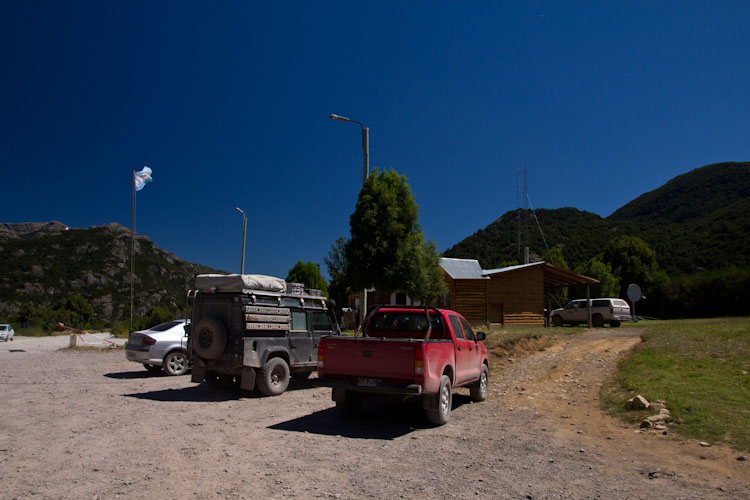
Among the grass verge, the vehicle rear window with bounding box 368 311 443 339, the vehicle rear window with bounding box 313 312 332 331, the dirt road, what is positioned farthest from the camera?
the grass verge

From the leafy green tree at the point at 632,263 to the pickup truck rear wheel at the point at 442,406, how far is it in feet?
203

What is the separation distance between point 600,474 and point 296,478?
3.33 metres

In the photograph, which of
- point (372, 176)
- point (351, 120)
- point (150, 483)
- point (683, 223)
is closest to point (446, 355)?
point (150, 483)

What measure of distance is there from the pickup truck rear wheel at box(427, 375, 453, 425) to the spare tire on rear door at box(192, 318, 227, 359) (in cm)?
473

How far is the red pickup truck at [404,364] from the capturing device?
7.80 m

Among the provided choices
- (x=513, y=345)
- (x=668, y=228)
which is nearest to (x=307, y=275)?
(x=513, y=345)

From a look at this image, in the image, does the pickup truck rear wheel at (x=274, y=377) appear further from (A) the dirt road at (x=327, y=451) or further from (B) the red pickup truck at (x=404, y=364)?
(B) the red pickup truck at (x=404, y=364)

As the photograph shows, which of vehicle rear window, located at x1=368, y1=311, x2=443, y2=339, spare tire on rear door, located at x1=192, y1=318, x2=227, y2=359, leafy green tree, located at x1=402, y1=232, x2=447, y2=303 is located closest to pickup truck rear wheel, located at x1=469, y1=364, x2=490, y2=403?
vehicle rear window, located at x1=368, y1=311, x2=443, y2=339

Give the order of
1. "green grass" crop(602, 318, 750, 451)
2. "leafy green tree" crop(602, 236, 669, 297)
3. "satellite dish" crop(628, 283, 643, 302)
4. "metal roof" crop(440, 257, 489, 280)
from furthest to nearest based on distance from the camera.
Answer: "leafy green tree" crop(602, 236, 669, 297)
"metal roof" crop(440, 257, 489, 280)
"satellite dish" crop(628, 283, 643, 302)
"green grass" crop(602, 318, 750, 451)

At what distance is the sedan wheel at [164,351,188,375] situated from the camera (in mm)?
14750

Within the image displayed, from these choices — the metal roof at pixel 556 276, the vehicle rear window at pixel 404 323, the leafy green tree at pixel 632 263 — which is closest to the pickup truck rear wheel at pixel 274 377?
the vehicle rear window at pixel 404 323

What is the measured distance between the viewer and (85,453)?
6266mm

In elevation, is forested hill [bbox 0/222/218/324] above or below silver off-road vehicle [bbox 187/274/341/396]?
above

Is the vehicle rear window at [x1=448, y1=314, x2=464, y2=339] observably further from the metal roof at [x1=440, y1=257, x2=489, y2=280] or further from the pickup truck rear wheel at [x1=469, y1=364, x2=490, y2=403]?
the metal roof at [x1=440, y1=257, x2=489, y2=280]
